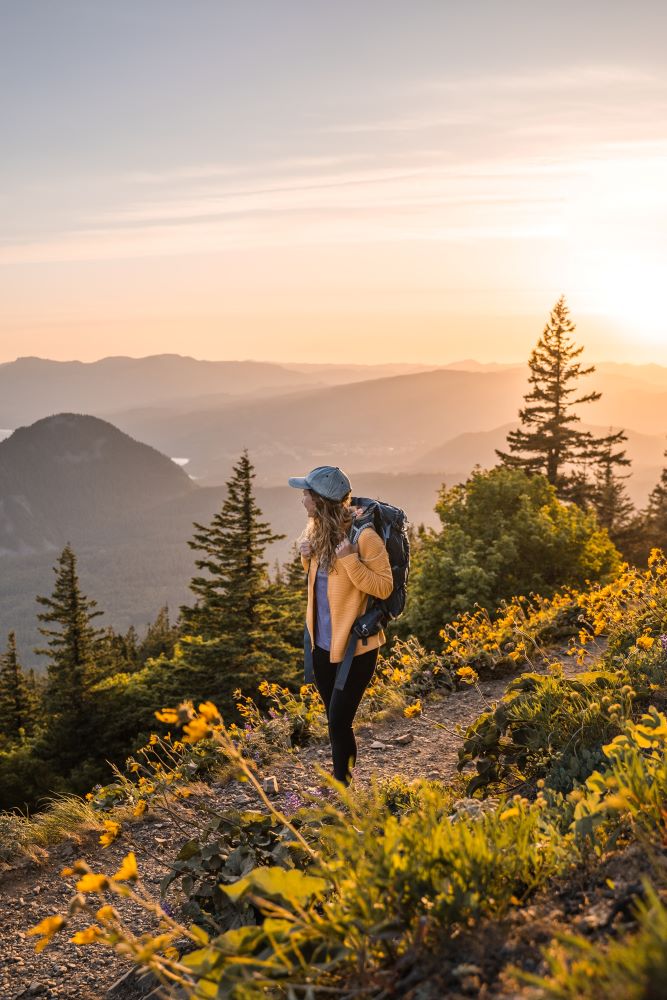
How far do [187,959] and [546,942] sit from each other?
3.51ft

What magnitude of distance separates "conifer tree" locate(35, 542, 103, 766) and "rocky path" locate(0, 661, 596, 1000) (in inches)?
1175

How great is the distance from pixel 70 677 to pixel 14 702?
34.6 ft

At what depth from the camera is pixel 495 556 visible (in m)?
19.6

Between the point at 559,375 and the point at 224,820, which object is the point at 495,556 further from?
the point at 559,375

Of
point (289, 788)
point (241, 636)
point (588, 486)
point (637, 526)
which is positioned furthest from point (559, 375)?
point (289, 788)

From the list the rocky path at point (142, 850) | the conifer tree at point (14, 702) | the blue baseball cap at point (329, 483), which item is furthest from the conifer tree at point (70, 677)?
the blue baseball cap at point (329, 483)

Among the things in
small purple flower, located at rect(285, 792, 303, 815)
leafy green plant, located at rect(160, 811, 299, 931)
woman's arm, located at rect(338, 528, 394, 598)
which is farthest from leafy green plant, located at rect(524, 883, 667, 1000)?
small purple flower, located at rect(285, 792, 303, 815)

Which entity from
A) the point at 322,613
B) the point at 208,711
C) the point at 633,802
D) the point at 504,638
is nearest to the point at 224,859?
the point at 322,613

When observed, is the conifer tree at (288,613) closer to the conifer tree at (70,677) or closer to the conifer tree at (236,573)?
the conifer tree at (236,573)

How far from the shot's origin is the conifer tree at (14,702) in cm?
4212

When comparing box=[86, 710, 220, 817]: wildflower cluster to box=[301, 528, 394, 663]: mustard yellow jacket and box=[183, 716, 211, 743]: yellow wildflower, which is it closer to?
box=[301, 528, 394, 663]: mustard yellow jacket

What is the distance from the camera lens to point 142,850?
17.7 feet

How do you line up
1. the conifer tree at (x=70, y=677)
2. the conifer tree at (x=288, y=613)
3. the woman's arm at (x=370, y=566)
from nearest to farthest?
the woman's arm at (x=370, y=566) → the conifer tree at (x=70, y=677) → the conifer tree at (x=288, y=613)

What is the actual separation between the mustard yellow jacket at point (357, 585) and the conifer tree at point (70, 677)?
32169 millimetres
